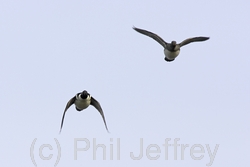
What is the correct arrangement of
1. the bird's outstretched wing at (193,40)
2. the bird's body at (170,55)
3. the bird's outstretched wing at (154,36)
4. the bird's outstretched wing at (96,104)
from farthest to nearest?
the bird's outstretched wing at (193,40) < the bird's outstretched wing at (154,36) < the bird's body at (170,55) < the bird's outstretched wing at (96,104)

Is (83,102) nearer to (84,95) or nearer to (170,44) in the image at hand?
(84,95)

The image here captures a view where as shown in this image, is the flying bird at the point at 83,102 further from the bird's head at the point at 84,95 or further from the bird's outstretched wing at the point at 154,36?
the bird's outstretched wing at the point at 154,36

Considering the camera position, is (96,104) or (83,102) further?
(96,104)

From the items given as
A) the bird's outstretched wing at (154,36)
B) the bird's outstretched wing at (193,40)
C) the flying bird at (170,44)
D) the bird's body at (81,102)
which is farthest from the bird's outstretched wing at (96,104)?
the bird's outstretched wing at (193,40)

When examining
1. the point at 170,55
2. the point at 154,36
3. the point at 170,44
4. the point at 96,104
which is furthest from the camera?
the point at 154,36

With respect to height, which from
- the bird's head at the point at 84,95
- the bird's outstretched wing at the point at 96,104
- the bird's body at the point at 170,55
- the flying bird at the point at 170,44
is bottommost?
the bird's outstretched wing at the point at 96,104

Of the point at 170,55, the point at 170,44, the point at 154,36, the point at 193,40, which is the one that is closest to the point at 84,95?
the point at 170,55

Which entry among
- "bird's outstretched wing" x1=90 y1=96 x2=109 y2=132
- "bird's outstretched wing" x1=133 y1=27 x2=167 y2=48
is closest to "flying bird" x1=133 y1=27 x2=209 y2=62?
"bird's outstretched wing" x1=133 y1=27 x2=167 y2=48

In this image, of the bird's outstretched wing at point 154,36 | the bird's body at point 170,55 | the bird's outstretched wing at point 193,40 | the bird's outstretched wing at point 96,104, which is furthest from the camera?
the bird's outstretched wing at point 193,40

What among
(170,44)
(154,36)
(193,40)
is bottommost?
(170,44)

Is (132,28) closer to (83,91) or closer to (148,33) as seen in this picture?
(148,33)

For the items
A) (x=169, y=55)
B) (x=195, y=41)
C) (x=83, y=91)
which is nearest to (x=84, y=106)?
(x=83, y=91)

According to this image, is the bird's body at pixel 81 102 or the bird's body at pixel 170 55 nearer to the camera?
the bird's body at pixel 81 102

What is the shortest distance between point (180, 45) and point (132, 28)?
2298 millimetres
